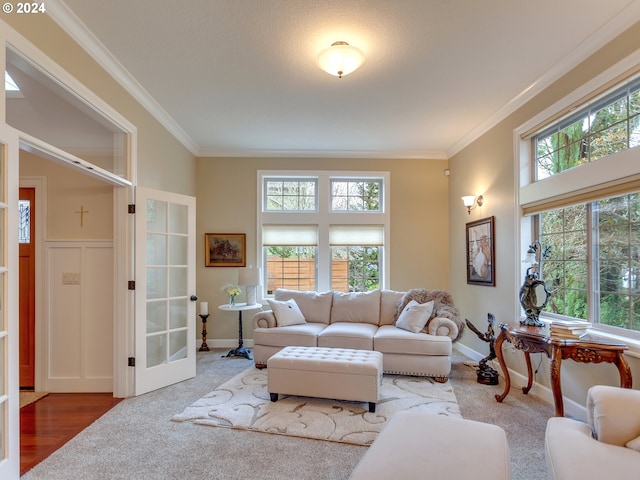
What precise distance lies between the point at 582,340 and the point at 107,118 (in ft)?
13.4

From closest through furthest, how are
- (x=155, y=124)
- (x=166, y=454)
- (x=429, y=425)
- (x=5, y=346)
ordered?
(x=429, y=425) → (x=5, y=346) → (x=166, y=454) → (x=155, y=124)

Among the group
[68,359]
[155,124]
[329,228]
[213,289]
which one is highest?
[155,124]

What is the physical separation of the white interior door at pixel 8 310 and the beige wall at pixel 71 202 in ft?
5.20

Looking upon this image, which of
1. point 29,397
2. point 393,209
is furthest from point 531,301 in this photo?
point 29,397

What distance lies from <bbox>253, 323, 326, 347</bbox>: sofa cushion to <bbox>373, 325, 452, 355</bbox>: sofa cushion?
0.73 metres

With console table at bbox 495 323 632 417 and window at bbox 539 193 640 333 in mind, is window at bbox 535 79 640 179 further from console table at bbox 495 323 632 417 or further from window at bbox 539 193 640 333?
console table at bbox 495 323 632 417

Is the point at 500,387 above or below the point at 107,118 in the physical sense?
below

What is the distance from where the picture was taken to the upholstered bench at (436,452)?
1.44 metres

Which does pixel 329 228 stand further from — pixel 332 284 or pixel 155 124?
pixel 155 124

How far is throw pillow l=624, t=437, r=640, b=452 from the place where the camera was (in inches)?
62.6

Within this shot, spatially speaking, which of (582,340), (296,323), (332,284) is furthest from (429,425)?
(332,284)

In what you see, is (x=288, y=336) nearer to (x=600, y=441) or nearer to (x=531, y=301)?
(x=531, y=301)

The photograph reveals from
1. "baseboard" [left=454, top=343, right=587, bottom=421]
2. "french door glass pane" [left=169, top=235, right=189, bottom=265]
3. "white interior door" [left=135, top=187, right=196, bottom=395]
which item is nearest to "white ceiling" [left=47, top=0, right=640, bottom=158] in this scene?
"white interior door" [left=135, top=187, right=196, bottom=395]

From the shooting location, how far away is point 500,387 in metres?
3.62
